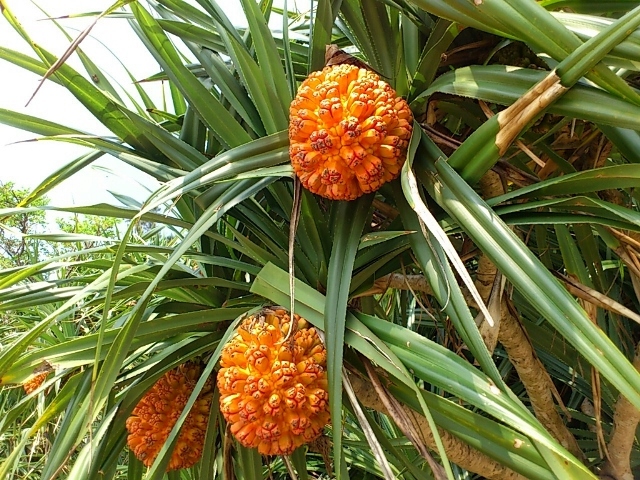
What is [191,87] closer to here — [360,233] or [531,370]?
[360,233]

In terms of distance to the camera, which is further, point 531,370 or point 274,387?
point 531,370

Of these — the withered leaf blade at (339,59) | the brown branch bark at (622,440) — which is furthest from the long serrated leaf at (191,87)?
the brown branch bark at (622,440)

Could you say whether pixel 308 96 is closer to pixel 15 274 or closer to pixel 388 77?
pixel 388 77

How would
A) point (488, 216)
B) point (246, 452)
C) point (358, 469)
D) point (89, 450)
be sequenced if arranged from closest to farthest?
1. point (488, 216)
2. point (89, 450)
3. point (246, 452)
4. point (358, 469)

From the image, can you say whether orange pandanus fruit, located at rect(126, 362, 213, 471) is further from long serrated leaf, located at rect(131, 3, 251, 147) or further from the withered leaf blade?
the withered leaf blade

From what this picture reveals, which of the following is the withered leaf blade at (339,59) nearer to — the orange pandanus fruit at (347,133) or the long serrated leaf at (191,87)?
the orange pandanus fruit at (347,133)

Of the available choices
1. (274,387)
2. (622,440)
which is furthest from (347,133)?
(622,440)

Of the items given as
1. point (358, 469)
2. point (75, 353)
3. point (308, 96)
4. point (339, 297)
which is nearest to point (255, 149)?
point (308, 96)
